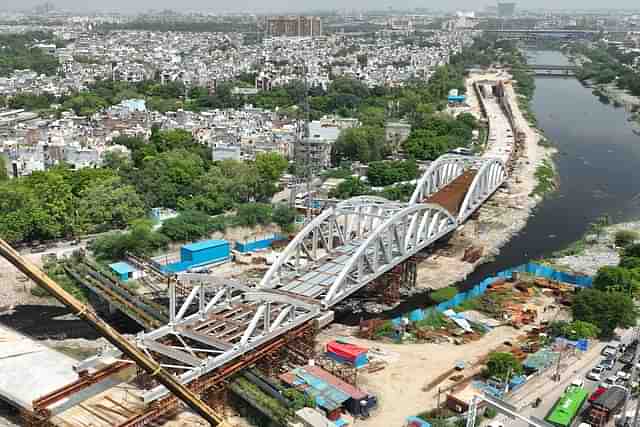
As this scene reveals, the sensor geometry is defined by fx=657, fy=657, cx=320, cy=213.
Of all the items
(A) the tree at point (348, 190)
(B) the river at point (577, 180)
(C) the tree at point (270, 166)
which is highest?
(C) the tree at point (270, 166)

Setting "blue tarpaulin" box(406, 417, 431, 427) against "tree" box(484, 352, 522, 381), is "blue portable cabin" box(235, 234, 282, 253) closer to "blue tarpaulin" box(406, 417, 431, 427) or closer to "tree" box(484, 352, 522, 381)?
"tree" box(484, 352, 522, 381)

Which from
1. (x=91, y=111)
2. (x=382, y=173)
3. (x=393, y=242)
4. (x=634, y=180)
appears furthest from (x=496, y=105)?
(x=393, y=242)

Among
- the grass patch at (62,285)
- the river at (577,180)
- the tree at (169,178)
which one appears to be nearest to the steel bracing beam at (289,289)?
the river at (577,180)

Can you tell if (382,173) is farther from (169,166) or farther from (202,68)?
(202,68)

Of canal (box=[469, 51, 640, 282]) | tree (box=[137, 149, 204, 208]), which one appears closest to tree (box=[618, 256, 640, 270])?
canal (box=[469, 51, 640, 282])

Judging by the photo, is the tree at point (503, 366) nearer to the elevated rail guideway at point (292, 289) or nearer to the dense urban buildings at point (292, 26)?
the elevated rail guideway at point (292, 289)
